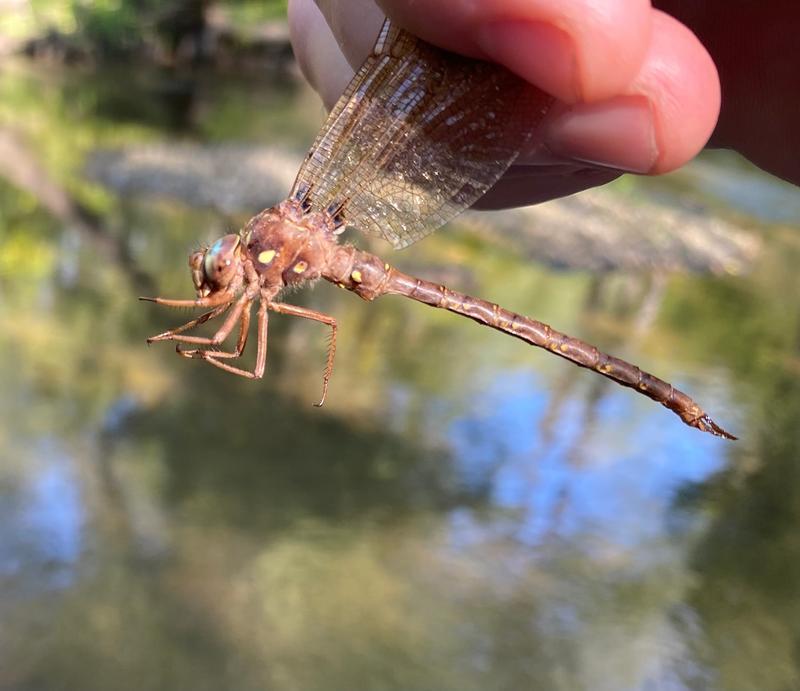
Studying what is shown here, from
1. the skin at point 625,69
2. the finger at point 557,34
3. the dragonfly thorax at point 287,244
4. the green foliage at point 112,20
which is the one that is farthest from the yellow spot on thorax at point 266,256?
the green foliage at point 112,20

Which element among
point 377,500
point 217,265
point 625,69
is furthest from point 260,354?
point 377,500

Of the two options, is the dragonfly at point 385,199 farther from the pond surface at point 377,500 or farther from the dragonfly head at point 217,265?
the pond surface at point 377,500

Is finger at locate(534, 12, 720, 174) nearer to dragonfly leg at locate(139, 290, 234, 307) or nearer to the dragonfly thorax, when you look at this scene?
the dragonfly thorax

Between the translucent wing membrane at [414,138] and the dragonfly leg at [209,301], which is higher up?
the translucent wing membrane at [414,138]

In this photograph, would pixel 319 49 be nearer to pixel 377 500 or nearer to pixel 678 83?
pixel 678 83

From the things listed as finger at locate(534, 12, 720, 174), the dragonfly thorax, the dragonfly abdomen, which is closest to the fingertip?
finger at locate(534, 12, 720, 174)

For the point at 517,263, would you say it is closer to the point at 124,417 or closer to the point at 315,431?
the point at 315,431
